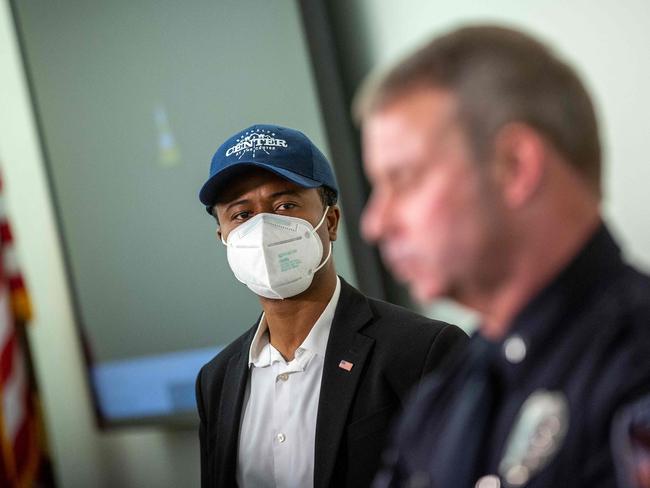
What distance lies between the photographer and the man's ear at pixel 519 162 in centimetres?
95

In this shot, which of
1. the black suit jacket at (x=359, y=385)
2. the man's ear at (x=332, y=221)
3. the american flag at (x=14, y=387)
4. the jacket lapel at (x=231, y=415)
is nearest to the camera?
the black suit jacket at (x=359, y=385)

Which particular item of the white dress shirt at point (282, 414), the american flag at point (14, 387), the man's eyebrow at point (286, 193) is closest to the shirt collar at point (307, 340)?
the white dress shirt at point (282, 414)

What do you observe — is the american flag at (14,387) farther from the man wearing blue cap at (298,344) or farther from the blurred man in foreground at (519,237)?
the blurred man in foreground at (519,237)

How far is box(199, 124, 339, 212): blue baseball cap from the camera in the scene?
1.93 m

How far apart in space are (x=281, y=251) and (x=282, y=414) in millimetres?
333

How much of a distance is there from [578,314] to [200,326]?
307cm

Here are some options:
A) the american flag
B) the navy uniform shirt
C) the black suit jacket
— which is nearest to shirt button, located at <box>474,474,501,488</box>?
the navy uniform shirt

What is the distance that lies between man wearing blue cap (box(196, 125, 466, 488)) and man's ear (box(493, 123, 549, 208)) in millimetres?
957

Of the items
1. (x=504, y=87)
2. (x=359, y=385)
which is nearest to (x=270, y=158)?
(x=359, y=385)

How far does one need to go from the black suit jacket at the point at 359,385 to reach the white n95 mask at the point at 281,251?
0.11 meters

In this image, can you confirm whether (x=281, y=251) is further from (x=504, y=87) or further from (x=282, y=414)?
(x=504, y=87)

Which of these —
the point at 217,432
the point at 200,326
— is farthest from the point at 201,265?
the point at 217,432

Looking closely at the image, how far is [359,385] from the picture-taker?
6.27ft

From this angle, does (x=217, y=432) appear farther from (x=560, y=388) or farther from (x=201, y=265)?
(x=201, y=265)
